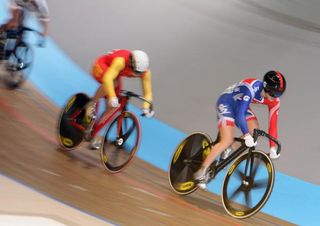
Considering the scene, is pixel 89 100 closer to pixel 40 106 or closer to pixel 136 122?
pixel 136 122

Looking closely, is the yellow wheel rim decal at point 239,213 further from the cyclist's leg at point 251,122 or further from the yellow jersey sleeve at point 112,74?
the yellow jersey sleeve at point 112,74

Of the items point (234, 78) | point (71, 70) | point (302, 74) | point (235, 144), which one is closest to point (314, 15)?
point (302, 74)

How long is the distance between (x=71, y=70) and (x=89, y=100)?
7.12 ft

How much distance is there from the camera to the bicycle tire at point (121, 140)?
14.1 ft

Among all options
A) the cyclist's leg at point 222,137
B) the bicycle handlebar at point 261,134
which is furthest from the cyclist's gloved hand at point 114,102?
the bicycle handlebar at point 261,134

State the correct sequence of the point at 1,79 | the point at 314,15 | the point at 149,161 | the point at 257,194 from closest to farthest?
the point at 257,194
the point at 149,161
the point at 1,79
the point at 314,15

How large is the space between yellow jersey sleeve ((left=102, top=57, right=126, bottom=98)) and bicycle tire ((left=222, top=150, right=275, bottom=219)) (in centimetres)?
108

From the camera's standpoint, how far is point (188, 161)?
435 cm

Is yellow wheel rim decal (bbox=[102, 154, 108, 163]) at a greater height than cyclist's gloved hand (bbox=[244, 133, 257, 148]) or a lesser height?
lesser

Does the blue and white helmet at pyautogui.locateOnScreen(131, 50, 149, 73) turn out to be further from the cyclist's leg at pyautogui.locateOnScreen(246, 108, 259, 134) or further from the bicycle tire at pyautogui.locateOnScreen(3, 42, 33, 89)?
the bicycle tire at pyautogui.locateOnScreen(3, 42, 33, 89)

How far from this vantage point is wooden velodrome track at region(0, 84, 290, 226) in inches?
137

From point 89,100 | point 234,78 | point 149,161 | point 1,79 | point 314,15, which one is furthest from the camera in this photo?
point 314,15

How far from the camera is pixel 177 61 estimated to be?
6.81 metres

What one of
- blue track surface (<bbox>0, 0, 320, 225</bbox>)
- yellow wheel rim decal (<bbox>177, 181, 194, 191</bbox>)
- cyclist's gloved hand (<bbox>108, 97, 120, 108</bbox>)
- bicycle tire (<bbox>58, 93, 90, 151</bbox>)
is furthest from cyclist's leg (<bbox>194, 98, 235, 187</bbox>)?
bicycle tire (<bbox>58, 93, 90, 151</bbox>)
